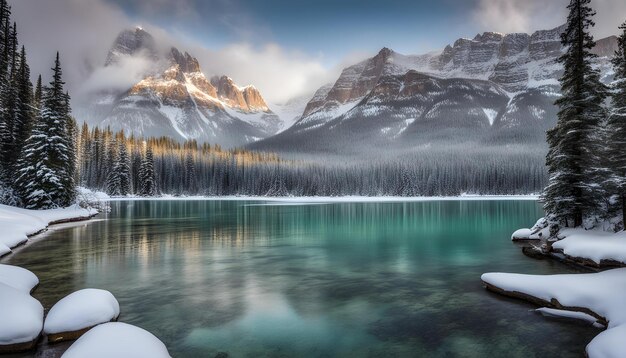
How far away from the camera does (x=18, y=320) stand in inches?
396

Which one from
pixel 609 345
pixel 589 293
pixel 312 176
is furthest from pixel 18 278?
pixel 312 176

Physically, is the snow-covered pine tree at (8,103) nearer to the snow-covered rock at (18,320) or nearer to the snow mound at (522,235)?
the snow-covered rock at (18,320)

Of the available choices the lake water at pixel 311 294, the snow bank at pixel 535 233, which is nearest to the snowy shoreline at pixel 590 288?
the lake water at pixel 311 294

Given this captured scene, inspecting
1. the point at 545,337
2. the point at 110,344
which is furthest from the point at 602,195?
the point at 110,344

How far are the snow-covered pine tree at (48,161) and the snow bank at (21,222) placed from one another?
185 cm

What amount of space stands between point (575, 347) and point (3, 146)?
56.3 m

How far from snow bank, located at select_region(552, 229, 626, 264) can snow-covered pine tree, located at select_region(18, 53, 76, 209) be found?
4717 cm

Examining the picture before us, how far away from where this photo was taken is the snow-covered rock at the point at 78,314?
33.7 ft

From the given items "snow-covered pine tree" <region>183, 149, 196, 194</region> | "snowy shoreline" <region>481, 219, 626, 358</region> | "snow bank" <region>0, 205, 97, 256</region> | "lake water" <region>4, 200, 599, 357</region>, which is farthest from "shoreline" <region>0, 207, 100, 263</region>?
"snow-covered pine tree" <region>183, 149, 196, 194</region>

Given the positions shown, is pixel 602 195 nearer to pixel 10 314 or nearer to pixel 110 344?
pixel 110 344

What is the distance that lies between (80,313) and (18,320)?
53.8 inches

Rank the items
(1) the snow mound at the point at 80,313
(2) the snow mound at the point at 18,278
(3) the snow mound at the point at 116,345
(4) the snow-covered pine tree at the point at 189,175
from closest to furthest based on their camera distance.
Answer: (3) the snow mound at the point at 116,345, (1) the snow mound at the point at 80,313, (2) the snow mound at the point at 18,278, (4) the snow-covered pine tree at the point at 189,175

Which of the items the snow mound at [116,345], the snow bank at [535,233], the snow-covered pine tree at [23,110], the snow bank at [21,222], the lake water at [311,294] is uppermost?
the snow-covered pine tree at [23,110]

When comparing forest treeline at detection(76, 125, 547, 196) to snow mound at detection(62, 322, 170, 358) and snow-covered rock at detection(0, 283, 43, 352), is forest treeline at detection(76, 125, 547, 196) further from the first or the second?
snow mound at detection(62, 322, 170, 358)
